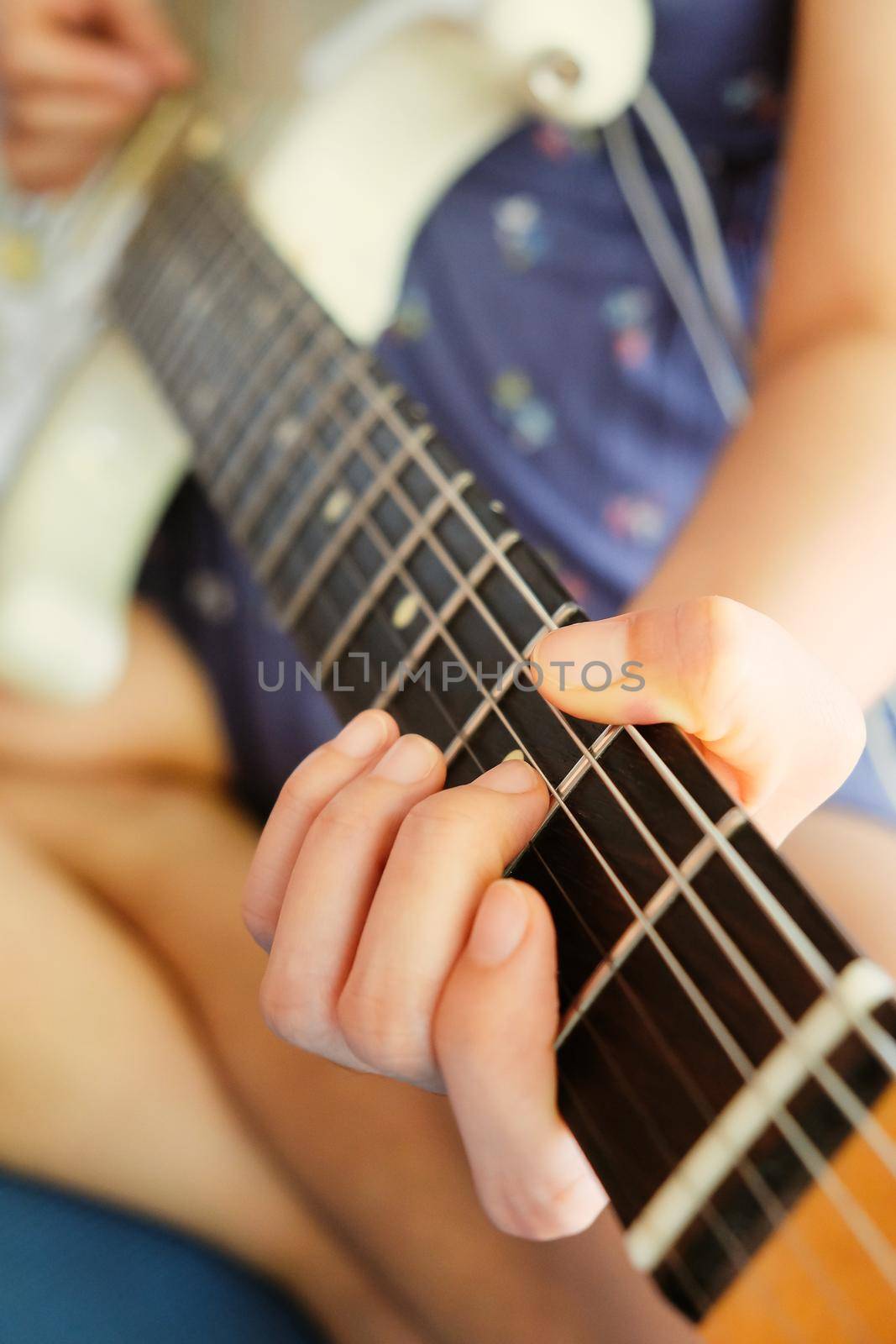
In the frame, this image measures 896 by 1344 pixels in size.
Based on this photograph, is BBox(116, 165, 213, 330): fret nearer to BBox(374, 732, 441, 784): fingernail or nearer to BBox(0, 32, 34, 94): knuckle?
BBox(0, 32, 34, 94): knuckle

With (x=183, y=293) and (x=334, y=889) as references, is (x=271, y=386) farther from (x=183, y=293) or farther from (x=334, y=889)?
(x=334, y=889)

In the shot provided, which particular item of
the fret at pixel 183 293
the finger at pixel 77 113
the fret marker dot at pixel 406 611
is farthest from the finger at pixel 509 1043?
the finger at pixel 77 113

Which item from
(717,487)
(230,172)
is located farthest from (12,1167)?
(230,172)

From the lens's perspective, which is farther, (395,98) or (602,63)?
(395,98)

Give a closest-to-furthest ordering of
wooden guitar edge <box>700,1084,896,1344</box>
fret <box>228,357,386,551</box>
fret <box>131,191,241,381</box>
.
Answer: wooden guitar edge <box>700,1084,896,1344</box>, fret <box>228,357,386,551</box>, fret <box>131,191,241,381</box>

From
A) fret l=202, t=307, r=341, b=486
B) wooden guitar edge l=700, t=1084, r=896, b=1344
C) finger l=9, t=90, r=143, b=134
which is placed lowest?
wooden guitar edge l=700, t=1084, r=896, b=1344

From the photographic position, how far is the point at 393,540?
337 millimetres

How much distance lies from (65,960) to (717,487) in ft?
1.22

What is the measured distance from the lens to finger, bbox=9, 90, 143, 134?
2.14ft

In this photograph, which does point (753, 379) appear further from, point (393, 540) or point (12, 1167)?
point (12, 1167)

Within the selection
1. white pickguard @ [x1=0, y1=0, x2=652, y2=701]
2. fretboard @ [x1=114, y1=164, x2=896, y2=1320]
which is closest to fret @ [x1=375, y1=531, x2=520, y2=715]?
fretboard @ [x1=114, y1=164, x2=896, y2=1320]

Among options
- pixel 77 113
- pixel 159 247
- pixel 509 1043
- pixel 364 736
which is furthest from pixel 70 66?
pixel 509 1043

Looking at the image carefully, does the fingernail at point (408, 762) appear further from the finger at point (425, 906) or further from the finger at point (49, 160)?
the finger at point (49, 160)

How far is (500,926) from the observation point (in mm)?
231
